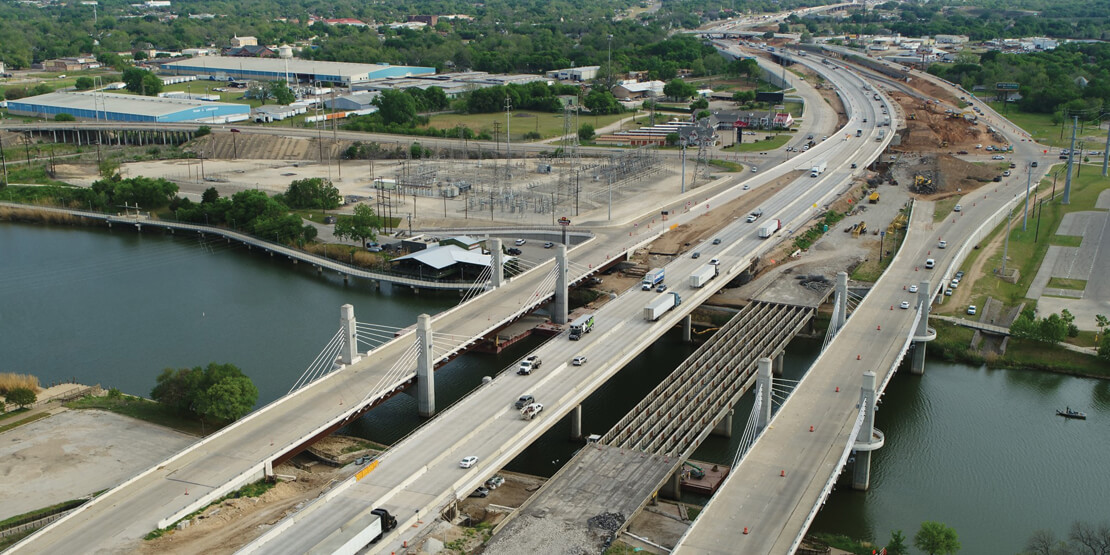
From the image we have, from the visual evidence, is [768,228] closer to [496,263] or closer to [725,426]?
[496,263]

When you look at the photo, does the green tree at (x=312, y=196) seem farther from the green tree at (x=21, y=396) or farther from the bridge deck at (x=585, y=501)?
the bridge deck at (x=585, y=501)

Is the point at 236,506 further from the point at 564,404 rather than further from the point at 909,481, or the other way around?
the point at 909,481

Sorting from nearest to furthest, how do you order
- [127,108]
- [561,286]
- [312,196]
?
[561,286], [312,196], [127,108]

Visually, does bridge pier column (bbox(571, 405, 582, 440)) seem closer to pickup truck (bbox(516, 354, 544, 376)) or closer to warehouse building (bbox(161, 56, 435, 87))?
pickup truck (bbox(516, 354, 544, 376))

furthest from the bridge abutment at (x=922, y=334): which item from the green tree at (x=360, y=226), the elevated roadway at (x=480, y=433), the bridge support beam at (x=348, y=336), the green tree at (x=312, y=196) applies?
the green tree at (x=312, y=196)

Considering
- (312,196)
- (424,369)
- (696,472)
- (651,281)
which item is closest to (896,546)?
(696,472)

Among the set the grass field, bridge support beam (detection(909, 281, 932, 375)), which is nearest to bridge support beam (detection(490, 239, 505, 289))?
bridge support beam (detection(909, 281, 932, 375))
